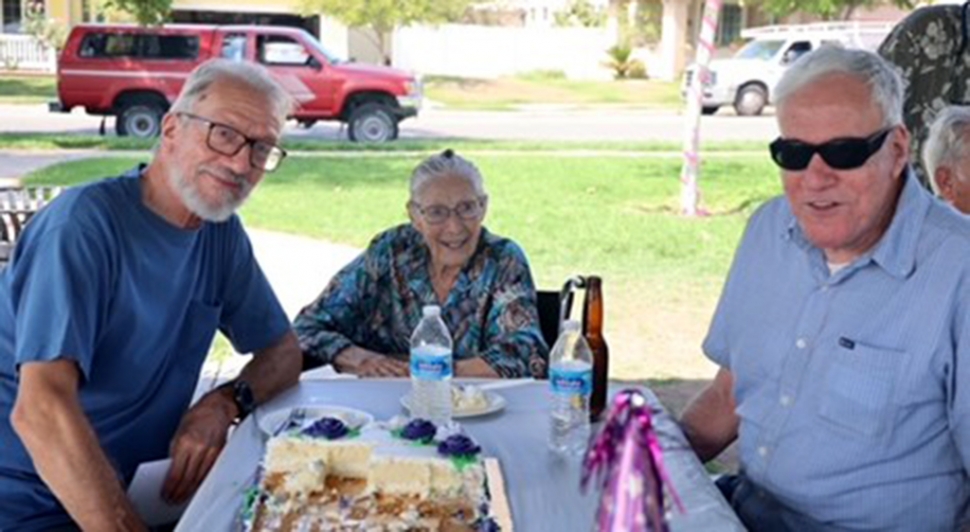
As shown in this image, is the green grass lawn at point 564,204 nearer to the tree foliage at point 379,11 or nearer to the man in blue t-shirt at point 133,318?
the man in blue t-shirt at point 133,318

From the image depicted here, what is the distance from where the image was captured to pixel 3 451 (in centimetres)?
261

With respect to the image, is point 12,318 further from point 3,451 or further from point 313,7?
point 313,7

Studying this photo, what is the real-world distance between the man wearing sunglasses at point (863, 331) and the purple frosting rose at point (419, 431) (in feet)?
2.49

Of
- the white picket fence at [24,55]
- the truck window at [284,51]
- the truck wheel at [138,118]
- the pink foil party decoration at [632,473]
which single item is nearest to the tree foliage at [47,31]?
the white picket fence at [24,55]

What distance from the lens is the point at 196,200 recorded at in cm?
272

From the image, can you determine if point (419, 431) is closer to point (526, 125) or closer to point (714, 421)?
point (714, 421)

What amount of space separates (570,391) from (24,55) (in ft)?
100

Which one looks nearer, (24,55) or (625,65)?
(24,55)

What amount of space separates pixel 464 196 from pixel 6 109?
1959 centimetres

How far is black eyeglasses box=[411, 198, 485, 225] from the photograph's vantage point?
11.1 ft

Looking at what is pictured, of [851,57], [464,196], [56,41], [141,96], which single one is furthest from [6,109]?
[851,57]

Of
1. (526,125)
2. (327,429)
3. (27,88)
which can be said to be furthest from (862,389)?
(27,88)

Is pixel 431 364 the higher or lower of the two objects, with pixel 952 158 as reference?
lower

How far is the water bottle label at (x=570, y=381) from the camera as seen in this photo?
248 cm
